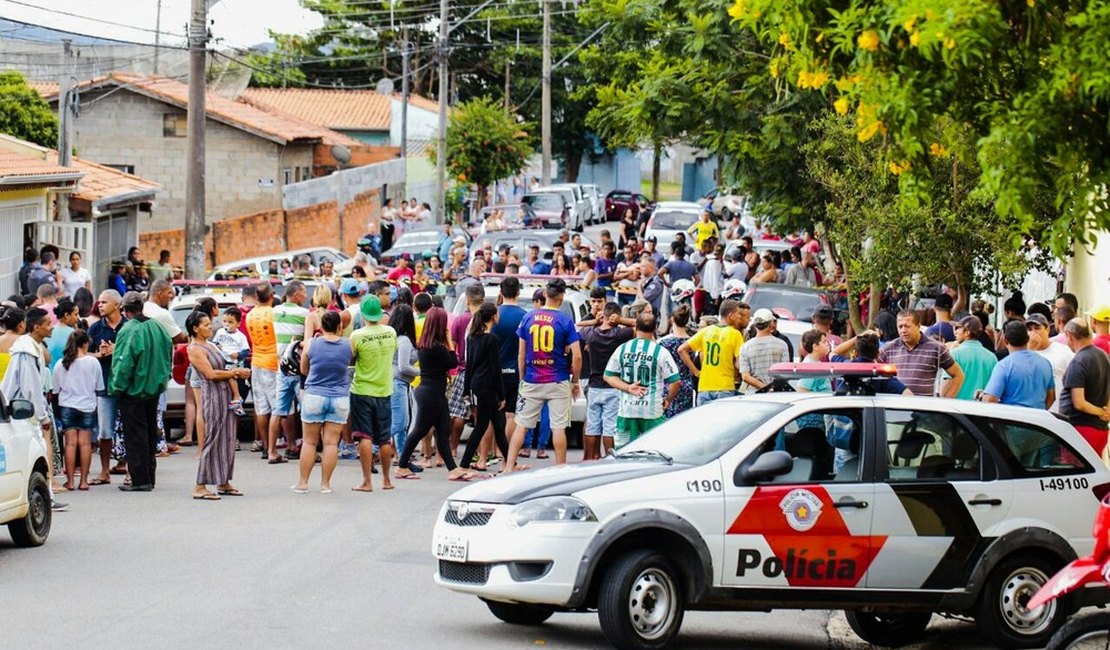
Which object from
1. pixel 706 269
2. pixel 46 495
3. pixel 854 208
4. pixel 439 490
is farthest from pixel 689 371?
pixel 706 269

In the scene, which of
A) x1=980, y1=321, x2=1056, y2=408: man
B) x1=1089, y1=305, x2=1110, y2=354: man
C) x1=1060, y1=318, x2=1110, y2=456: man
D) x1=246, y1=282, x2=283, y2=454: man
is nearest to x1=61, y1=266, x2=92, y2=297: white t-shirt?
x1=246, y1=282, x2=283, y2=454: man

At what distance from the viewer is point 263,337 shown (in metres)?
18.3

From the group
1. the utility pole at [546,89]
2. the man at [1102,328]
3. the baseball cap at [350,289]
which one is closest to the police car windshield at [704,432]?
the man at [1102,328]

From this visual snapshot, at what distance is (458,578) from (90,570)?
3.41 meters

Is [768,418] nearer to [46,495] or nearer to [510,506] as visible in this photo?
[510,506]

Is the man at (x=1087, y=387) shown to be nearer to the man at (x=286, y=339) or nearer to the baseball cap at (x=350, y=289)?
the baseball cap at (x=350, y=289)

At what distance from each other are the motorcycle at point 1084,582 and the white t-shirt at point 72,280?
848 inches

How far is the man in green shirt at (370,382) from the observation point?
52.5ft

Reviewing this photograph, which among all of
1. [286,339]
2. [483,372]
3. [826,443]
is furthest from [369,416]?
[826,443]

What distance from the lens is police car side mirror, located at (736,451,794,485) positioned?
32.1ft

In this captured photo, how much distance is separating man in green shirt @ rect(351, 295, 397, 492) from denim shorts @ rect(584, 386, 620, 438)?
2167 millimetres

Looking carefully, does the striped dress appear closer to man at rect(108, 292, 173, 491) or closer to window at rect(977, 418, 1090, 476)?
man at rect(108, 292, 173, 491)

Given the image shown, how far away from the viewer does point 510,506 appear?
32.4 feet

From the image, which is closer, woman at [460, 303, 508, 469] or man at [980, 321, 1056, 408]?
man at [980, 321, 1056, 408]
